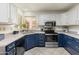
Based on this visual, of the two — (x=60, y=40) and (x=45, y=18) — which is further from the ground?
(x=45, y=18)

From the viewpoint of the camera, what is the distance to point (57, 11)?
6070 millimetres

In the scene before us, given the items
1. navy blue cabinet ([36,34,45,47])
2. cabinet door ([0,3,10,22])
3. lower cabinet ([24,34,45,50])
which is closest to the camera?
cabinet door ([0,3,10,22])

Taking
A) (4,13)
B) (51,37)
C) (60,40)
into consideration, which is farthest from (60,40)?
(4,13)

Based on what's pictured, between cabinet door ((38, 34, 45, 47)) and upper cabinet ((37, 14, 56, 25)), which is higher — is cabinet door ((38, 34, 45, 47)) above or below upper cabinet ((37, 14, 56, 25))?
below

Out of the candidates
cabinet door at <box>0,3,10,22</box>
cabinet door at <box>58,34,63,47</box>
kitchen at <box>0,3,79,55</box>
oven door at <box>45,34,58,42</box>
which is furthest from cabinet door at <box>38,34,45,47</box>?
cabinet door at <box>0,3,10,22</box>

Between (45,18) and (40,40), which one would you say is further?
(45,18)

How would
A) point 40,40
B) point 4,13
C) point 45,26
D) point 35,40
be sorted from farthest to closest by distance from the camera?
1. point 45,26
2. point 40,40
3. point 35,40
4. point 4,13

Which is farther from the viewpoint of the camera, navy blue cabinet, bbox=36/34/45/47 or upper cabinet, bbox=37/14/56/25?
upper cabinet, bbox=37/14/56/25

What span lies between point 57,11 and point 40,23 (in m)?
1.10

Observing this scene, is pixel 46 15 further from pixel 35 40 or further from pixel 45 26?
pixel 35 40

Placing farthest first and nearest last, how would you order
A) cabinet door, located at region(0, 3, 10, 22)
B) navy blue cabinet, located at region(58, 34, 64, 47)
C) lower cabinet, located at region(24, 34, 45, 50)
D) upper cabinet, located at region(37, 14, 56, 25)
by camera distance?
upper cabinet, located at region(37, 14, 56, 25), navy blue cabinet, located at region(58, 34, 64, 47), lower cabinet, located at region(24, 34, 45, 50), cabinet door, located at region(0, 3, 10, 22)

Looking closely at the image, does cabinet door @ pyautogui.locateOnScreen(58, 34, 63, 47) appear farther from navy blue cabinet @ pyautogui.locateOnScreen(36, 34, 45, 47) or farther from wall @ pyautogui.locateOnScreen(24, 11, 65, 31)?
wall @ pyautogui.locateOnScreen(24, 11, 65, 31)
